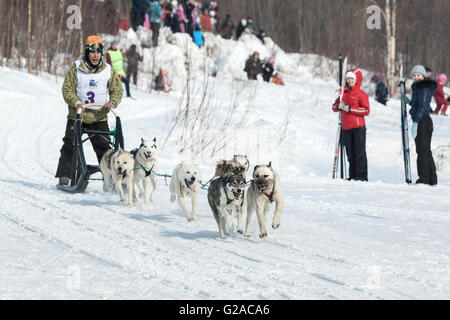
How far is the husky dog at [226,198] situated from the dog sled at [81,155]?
1789mm

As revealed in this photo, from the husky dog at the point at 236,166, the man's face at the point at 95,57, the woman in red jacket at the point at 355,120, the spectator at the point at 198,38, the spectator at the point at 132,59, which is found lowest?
the husky dog at the point at 236,166

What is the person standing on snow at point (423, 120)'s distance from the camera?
755cm

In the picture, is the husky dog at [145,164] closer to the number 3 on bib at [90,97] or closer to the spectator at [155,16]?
the number 3 on bib at [90,97]

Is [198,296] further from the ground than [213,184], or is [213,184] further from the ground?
[213,184]

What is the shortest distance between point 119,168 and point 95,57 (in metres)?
1.25

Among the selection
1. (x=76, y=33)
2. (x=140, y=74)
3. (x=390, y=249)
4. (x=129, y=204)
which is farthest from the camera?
(x=140, y=74)

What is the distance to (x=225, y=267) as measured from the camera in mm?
3781

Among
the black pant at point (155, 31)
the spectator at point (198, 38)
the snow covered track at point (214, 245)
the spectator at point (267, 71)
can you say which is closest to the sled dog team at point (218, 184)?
the snow covered track at point (214, 245)

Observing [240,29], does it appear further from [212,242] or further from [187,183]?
[212,242]

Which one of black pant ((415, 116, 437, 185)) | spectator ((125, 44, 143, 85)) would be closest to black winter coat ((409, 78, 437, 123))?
black pant ((415, 116, 437, 185))

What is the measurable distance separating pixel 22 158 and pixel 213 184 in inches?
195
